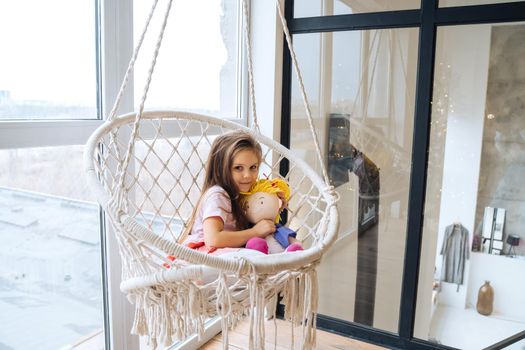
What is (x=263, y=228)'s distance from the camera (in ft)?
4.48

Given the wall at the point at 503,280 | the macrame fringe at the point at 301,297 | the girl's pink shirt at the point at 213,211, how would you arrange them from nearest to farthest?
the macrame fringe at the point at 301,297 < the girl's pink shirt at the point at 213,211 < the wall at the point at 503,280

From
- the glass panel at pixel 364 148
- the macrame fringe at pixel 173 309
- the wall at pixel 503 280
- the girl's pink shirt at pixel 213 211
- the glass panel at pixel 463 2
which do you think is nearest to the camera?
the macrame fringe at pixel 173 309

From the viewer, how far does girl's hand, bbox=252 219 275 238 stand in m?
1.36

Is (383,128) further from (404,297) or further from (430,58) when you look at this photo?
(404,297)

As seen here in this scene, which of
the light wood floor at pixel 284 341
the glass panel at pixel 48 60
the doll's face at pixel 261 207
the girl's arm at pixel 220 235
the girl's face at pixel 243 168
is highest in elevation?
the glass panel at pixel 48 60

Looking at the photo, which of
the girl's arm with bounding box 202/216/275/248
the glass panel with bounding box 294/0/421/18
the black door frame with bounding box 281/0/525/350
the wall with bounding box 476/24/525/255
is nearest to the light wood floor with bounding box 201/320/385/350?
the black door frame with bounding box 281/0/525/350

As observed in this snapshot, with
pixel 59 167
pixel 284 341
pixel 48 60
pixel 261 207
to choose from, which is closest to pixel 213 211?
pixel 261 207

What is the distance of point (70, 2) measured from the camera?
1.36 meters

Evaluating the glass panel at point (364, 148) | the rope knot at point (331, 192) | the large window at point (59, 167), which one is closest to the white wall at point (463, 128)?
the glass panel at point (364, 148)

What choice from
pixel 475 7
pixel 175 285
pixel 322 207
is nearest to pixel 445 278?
pixel 322 207

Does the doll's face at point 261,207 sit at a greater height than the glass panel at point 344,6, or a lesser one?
lesser

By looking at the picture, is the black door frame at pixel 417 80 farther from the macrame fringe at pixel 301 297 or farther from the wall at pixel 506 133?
the macrame fringe at pixel 301 297

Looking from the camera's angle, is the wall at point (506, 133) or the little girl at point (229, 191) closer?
the little girl at point (229, 191)

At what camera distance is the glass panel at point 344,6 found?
198cm
